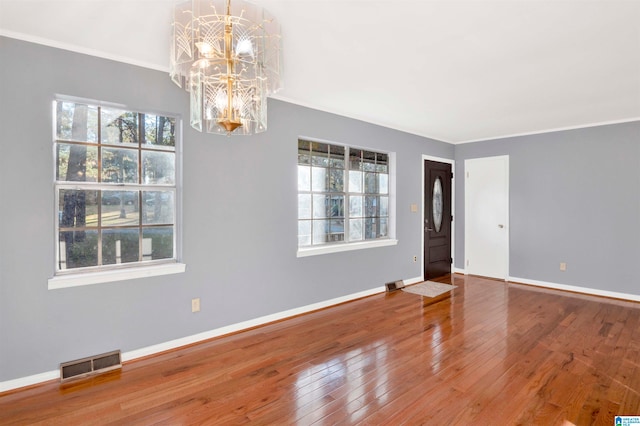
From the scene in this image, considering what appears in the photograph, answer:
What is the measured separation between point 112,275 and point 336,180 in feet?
9.12

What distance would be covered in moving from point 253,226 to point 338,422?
200 cm

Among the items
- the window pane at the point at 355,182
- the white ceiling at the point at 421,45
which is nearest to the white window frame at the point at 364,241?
the window pane at the point at 355,182

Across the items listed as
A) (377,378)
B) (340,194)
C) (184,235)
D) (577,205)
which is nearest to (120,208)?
(184,235)

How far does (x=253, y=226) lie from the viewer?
3.43 meters

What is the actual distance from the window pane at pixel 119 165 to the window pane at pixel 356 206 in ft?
8.89

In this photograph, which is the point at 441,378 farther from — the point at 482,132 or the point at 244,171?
the point at 482,132

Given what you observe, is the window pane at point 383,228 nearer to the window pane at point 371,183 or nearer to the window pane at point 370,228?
the window pane at point 370,228

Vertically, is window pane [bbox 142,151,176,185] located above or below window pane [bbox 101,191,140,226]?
above

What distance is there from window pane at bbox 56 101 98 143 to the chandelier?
141 centimetres

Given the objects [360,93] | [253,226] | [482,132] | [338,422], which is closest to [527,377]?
[338,422]

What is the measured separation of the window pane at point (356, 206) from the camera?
4.64 metres

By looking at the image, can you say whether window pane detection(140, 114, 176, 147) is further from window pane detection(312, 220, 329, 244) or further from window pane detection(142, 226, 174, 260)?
window pane detection(312, 220, 329, 244)

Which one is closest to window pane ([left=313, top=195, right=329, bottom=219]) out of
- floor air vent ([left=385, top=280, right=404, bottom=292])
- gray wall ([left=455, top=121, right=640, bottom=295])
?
floor air vent ([left=385, top=280, right=404, bottom=292])

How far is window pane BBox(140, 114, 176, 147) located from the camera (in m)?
2.91
